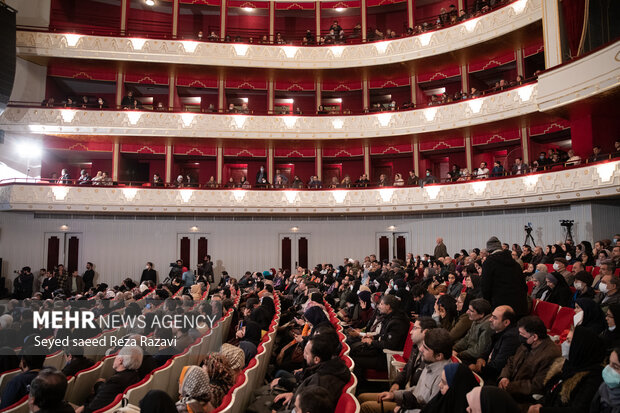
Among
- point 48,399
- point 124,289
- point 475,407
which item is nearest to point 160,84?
point 124,289

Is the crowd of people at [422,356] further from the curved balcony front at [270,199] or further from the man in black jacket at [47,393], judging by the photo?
the curved balcony front at [270,199]

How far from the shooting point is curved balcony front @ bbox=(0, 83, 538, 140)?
44.4 feet

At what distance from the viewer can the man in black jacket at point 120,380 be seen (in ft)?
10.6

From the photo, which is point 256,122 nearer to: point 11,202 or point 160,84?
point 160,84

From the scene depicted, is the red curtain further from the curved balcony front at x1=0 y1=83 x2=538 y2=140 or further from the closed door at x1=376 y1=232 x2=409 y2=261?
the closed door at x1=376 y1=232 x2=409 y2=261

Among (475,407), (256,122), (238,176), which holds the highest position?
(256,122)

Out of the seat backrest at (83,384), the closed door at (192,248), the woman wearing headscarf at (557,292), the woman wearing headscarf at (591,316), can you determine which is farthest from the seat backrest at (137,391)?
the closed door at (192,248)

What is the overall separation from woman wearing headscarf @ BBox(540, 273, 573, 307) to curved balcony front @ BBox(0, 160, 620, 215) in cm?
655

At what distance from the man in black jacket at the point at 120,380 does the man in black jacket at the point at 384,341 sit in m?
2.11

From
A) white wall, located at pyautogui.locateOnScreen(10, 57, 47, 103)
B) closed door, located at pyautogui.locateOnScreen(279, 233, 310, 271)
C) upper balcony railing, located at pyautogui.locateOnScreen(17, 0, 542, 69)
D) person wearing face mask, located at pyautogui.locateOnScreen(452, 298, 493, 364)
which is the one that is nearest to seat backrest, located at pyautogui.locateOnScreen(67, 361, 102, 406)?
person wearing face mask, located at pyautogui.locateOnScreen(452, 298, 493, 364)

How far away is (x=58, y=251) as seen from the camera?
47.6 ft

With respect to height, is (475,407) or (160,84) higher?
(160,84)

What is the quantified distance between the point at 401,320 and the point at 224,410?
252 cm

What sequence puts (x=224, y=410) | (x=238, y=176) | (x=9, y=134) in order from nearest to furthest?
1. (x=224, y=410)
2. (x=9, y=134)
3. (x=238, y=176)
